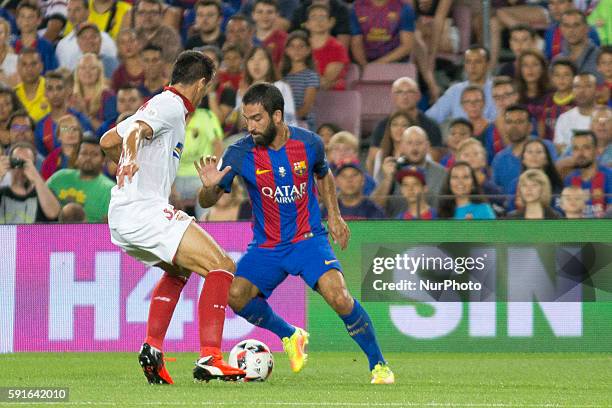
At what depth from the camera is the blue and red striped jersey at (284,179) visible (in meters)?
9.41

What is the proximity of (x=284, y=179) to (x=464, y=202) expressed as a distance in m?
3.76

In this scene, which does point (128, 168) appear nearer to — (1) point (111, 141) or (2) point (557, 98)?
(1) point (111, 141)

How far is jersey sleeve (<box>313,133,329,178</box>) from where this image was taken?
9.42 m

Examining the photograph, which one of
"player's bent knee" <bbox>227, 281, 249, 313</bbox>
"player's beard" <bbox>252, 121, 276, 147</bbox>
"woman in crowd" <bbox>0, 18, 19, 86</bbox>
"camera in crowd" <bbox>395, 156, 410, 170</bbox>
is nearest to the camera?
"player's beard" <bbox>252, 121, 276, 147</bbox>

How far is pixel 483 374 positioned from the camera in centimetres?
1020

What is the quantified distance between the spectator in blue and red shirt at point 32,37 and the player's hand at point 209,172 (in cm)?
856

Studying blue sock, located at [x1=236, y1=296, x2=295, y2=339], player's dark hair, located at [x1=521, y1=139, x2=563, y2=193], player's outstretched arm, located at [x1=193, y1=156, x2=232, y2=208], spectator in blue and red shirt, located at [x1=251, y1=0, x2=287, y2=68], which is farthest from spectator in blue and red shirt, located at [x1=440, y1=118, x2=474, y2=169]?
player's outstretched arm, located at [x1=193, y1=156, x2=232, y2=208]

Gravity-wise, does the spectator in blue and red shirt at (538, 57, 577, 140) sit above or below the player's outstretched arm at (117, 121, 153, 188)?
above

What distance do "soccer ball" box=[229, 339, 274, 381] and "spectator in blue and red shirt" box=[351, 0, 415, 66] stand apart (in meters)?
7.39

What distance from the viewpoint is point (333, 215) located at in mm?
9320

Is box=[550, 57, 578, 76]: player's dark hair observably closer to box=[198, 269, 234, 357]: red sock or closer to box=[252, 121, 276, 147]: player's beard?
box=[252, 121, 276, 147]: player's beard

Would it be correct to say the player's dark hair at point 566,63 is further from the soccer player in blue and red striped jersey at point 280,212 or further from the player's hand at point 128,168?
the player's hand at point 128,168

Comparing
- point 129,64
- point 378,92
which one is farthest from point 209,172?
point 129,64

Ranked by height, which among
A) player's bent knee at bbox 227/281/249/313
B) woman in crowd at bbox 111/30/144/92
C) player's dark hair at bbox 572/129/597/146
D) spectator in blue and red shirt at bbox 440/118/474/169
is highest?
woman in crowd at bbox 111/30/144/92
